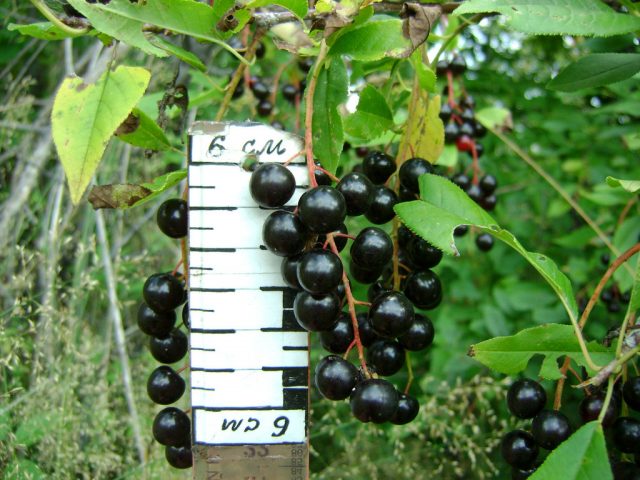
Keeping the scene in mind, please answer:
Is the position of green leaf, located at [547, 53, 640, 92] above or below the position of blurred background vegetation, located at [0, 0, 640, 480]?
above

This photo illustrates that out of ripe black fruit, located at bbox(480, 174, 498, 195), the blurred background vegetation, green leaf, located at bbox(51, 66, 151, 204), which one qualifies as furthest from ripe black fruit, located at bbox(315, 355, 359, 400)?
ripe black fruit, located at bbox(480, 174, 498, 195)

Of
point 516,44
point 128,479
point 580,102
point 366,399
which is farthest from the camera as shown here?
point 516,44

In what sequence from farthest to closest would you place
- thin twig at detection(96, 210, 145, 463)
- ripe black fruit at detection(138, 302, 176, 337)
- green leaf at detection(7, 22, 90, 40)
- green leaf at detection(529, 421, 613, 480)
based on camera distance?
thin twig at detection(96, 210, 145, 463) → ripe black fruit at detection(138, 302, 176, 337) → green leaf at detection(7, 22, 90, 40) → green leaf at detection(529, 421, 613, 480)

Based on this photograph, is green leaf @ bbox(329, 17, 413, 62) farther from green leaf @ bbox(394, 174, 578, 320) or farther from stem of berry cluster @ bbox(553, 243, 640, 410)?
stem of berry cluster @ bbox(553, 243, 640, 410)

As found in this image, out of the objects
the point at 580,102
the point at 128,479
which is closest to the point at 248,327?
the point at 128,479

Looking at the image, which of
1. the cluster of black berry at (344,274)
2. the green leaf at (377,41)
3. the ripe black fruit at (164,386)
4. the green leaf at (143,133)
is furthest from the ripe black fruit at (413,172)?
the ripe black fruit at (164,386)

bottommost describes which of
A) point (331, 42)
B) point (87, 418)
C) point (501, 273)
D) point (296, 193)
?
point (87, 418)

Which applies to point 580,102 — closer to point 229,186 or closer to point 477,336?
point 477,336
